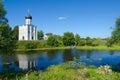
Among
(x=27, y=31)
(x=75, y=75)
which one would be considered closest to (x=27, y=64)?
(x=75, y=75)

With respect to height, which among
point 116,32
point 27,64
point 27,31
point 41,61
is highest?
point 27,31

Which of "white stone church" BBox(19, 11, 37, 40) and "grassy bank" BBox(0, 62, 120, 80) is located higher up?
"white stone church" BBox(19, 11, 37, 40)

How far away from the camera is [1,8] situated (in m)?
26.0

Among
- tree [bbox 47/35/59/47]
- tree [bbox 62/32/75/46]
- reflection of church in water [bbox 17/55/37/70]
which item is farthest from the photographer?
tree [bbox 62/32/75/46]

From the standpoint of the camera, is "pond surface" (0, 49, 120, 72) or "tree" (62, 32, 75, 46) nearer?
"pond surface" (0, 49, 120, 72)

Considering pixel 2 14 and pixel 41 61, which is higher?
pixel 2 14

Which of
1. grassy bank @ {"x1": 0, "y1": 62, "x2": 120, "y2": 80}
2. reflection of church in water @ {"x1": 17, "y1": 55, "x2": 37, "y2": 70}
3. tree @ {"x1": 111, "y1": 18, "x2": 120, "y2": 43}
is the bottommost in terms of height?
reflection of church in water @ {"x1": 17, "y1": 55, "x2": 37, "y2": 70}

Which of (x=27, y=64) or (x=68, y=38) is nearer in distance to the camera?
(x=27, y=64)

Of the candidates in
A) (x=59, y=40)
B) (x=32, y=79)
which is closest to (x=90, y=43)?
(x=59, y=40)

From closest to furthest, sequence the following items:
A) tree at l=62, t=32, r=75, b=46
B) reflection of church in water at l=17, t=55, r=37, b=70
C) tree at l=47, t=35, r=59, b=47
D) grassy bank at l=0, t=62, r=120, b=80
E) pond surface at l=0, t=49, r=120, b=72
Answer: grassy bank at l=0, t=62, r=120, b=80 → pond surface at l=0, t=49, r=120, b=72 → reflection of church in water at l=17, t=55, r=37, b=70 → tree at l=47, t=35, r=59, b=47 → tree at l=62, t=32, r=75, b=46

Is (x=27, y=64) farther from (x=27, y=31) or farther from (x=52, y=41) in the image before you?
(x=27, y=31)

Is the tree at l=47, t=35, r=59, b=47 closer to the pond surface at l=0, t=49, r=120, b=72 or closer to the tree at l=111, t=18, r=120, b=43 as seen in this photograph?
the pond surface at l=0, t=49, r=120, b=72

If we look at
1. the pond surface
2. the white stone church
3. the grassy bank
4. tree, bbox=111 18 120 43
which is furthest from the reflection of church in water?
the white stone church

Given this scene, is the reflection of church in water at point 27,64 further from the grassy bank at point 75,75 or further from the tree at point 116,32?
the tree at point 116,32
